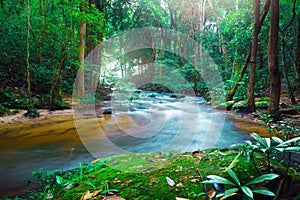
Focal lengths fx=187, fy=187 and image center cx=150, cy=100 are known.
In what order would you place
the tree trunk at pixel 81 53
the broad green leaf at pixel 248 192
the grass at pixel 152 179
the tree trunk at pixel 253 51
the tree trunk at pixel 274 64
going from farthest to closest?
the tree trunk at pixel 81 53 < the tree trunk at pixel 253 51 < the tree trunk at pixel 274 64 < the grass at pixel 152 179 < the broad green leaf at pixel 248 192

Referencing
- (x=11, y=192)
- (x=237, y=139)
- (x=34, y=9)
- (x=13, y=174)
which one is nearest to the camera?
(x=11, y=192)

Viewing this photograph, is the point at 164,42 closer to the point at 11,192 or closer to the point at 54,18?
the point at 54,18

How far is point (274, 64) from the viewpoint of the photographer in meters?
6.58

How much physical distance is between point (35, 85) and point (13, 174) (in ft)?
27.2

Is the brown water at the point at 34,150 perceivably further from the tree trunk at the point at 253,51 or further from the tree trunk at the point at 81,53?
the tree trunk at the point at 253,51

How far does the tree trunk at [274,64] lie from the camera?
654 centimetres

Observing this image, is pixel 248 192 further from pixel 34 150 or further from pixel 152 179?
pixel 34 150

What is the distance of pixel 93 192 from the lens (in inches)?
65.4

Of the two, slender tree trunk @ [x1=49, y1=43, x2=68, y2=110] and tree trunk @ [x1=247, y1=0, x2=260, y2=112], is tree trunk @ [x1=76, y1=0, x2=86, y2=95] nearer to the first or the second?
slender tree trunk @ [x1=49, y1=43, x2=68, y2=110]

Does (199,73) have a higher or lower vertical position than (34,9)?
lower

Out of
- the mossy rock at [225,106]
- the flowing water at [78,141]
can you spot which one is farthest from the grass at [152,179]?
the mossy rock at [225,106]

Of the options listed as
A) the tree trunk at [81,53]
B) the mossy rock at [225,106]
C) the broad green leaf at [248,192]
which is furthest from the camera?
the mossy rock at [225,106]

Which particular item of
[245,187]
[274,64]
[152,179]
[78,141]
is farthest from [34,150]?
[274,64]

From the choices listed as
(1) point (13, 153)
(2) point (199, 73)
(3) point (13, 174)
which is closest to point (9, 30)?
(1) point (13, 153)
